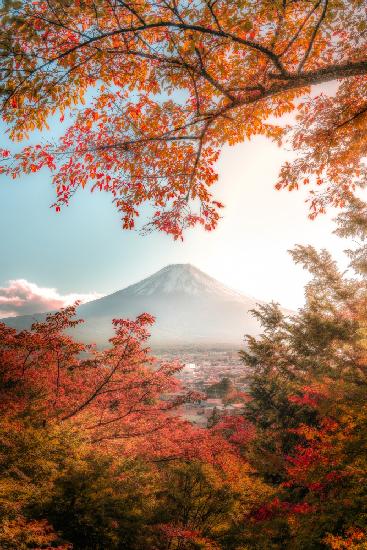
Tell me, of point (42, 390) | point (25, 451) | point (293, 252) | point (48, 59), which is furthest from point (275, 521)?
point (293, 252)

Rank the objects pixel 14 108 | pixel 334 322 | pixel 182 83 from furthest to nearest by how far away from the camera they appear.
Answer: pixel 334 322 → pixel 182 83 → pixel 14 108

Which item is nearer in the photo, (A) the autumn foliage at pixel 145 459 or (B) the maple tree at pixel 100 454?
(A) the autumn foliage at pixel 145 459

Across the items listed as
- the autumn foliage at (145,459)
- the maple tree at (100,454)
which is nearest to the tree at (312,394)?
the autumn foliage at (145,459)

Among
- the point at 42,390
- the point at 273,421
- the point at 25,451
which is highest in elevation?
the point at 42,390

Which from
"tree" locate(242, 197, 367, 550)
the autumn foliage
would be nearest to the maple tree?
the autumn foliage

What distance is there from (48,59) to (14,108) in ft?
2.35

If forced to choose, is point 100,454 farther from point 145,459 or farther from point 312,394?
point 312,394

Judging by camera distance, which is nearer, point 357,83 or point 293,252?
point 357,83

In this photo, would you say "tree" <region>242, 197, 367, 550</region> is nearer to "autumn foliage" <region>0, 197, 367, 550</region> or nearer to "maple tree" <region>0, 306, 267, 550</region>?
"autumn foliage" <region>0, 197, 367, 550</region>

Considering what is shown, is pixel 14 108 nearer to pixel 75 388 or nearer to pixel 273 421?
pixel 75 388

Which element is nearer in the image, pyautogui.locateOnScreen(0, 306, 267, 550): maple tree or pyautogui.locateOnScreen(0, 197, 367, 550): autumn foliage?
pyautogui.locateOnScreen(0, 197, 367, 550): autumn foliage

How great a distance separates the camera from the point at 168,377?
27.6ft

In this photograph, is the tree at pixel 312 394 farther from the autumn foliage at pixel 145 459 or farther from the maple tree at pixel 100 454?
the maple tree at pixel 100 454

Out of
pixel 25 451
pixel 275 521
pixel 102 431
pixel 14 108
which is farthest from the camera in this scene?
pixel 102 431
